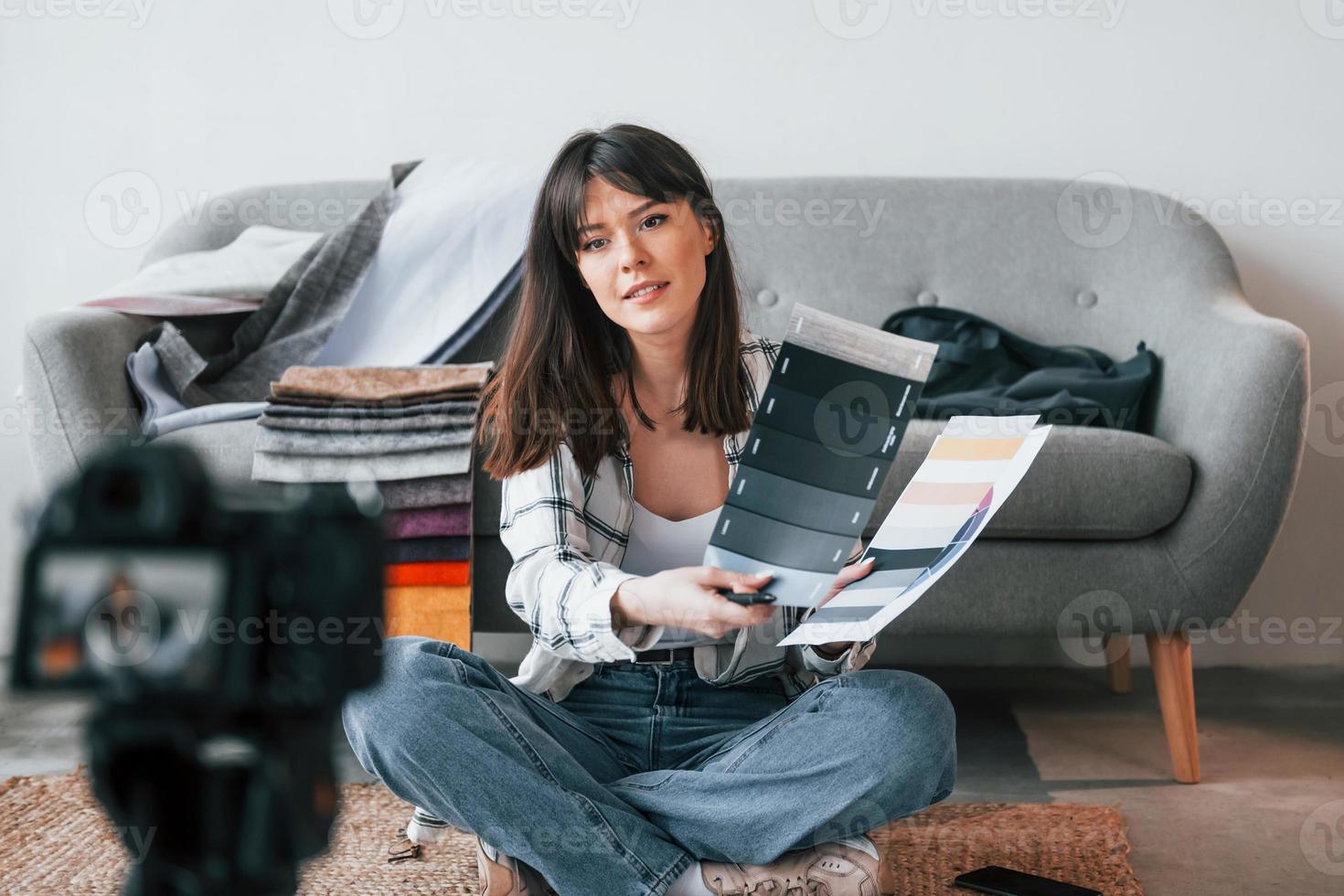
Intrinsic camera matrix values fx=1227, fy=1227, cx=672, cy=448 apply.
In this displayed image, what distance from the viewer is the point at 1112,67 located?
2.19 meters

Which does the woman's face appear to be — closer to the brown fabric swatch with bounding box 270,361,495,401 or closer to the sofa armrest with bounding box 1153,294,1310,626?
the brown fabric swatch with bounding box 270,361,495,401

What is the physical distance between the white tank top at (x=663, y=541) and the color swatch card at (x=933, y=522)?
0.22 m

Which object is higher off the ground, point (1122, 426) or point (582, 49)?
point (582, 49)

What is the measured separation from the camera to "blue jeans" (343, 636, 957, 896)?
1.01 metres

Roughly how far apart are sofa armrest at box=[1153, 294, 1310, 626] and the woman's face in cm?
86

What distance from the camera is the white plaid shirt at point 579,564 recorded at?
3.33ft

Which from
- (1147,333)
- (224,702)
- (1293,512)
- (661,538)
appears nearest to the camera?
(224,702)

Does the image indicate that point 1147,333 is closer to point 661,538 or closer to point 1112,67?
point 1112,67

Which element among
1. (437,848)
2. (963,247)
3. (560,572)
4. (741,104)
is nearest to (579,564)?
(560,572)

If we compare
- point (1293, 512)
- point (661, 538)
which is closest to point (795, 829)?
point (661, 538)

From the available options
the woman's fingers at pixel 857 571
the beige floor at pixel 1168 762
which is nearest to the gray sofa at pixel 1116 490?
the beige floor at pixel 1168 762

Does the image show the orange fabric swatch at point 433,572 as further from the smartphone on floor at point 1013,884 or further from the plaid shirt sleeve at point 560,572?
the smartphone on floor at point 1013,884

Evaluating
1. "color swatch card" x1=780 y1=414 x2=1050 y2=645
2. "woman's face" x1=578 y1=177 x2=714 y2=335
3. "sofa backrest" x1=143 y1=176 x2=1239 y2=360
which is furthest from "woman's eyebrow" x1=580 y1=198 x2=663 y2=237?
"sofa backrest" x1=143 y1=176 x2=1239 y2=360

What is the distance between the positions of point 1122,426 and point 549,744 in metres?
1.09
